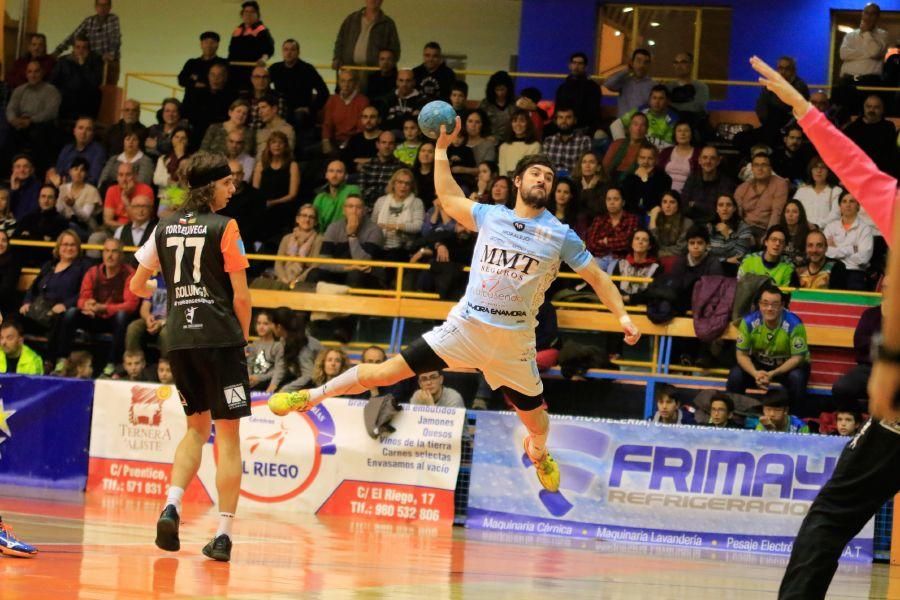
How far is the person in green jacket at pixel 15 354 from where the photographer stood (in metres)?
15.1

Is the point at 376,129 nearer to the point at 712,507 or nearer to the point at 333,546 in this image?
the point at 712,507

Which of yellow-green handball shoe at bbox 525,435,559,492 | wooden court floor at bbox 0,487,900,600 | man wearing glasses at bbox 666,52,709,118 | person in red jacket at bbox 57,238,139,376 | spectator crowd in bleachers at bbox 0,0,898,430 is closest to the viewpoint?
wooden court floor at bbox 0,487,900,600

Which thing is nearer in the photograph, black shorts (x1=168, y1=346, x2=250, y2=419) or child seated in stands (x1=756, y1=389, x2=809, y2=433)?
black shorts (x1=168, y1=346, x2=250, y2=419)

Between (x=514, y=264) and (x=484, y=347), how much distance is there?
1.89ft

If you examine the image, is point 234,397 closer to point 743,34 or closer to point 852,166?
point 852,166

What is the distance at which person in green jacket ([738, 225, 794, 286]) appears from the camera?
47.3 feet

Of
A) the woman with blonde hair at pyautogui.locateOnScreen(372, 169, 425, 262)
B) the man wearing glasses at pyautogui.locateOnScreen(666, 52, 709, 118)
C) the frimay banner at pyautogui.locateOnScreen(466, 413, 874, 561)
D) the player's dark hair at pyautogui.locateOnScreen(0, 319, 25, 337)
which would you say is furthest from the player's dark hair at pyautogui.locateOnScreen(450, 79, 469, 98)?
the frimay banner at pyautogui.locateOnScreen(466, 413, 874, 561)

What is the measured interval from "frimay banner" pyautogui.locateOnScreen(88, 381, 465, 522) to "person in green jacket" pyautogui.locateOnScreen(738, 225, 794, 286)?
4.20 meters

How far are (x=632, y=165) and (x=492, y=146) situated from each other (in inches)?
75.9

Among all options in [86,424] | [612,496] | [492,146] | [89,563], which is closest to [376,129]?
[492,146]

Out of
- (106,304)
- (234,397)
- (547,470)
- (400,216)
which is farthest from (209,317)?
(106,304)

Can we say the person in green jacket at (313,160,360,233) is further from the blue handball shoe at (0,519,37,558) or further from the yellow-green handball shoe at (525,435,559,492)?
the blue handball shoe at (0,519,37,558)

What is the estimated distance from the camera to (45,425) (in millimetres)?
13688

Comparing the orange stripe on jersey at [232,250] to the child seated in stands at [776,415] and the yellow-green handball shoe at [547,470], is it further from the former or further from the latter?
the child seated in stands at [776,415]
